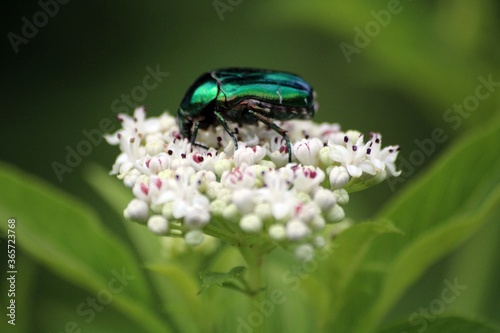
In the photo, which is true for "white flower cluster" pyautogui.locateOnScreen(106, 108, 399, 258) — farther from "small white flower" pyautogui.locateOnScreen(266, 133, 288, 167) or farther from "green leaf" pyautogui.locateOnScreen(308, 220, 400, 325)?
"green leaf" pyautogui.locateOnScreen(308, 220, 400, 325)

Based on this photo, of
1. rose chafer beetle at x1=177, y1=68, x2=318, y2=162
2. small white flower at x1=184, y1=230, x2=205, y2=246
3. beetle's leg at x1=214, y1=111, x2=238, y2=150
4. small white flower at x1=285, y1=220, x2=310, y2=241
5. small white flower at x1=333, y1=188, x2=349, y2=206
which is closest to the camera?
small white flower at x1=285, y1=220, x2=310, y2=241

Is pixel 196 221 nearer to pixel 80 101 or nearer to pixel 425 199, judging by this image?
pixel 425 199

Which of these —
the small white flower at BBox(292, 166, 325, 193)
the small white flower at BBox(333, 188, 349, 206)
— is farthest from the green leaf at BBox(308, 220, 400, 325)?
the small white flower at BBox(292, 166, 325, 193)

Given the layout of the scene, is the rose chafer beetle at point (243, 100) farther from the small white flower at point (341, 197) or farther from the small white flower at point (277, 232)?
the small white flower at point (277, 232)

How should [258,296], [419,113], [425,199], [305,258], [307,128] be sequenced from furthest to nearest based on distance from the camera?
[419,113] → [307,128] → [425,199] → [258,296] → [305,258]

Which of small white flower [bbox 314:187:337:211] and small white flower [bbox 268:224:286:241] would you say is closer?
small white flower [bbox 268:224:286:241]

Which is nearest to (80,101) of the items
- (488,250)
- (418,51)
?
(418,51)

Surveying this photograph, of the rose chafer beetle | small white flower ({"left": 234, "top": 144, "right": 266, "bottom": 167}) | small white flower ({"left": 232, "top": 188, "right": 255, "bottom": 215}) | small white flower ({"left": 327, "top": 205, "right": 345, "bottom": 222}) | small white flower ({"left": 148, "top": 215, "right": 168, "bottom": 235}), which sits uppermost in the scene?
the rose chafer beetle

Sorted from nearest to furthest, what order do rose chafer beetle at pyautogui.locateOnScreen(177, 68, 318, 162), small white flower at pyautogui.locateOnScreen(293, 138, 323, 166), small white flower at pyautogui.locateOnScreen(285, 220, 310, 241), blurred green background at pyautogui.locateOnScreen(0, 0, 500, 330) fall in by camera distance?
small white flower at pyautogui.locateOnScreen(285, 220, 310, 241) < small white flower at pyautogui.locateOnScreen(293, 138, 323, 166) < rose chafer beetle at pyautogui.locateOnScreen(177, 68, 318, 162) < blurred green background at pyautogui.locateOnScreen(0, 0, 500, 330)
